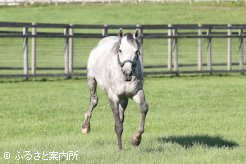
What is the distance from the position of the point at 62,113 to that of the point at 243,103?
4836 millimetres

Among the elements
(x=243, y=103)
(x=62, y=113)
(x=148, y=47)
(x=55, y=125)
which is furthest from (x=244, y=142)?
(x=148, y=47)

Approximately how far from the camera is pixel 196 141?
477 inches

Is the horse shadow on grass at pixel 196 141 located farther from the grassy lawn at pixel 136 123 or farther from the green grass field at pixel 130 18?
the green grass field at pixel 130 18

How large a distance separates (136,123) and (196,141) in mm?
3066

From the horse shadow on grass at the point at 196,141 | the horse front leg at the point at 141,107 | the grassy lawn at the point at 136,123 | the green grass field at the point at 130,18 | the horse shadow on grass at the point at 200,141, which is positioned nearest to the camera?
the grassy lawn at the point at 136,123

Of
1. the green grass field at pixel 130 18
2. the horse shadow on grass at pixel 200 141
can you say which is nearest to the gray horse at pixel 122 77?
the horse shadow on grass at pixel 200 141

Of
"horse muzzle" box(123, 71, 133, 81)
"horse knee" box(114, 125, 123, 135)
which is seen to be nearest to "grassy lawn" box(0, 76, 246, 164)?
"horse knee" box(114, 125, 123, 135)

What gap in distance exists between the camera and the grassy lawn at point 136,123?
1047 centimetres

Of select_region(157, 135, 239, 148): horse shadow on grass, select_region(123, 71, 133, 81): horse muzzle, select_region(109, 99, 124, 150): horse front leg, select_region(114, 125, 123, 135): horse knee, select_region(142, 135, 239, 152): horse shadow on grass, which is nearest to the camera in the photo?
select_region(123, 71, 133, 81): horse muzzle

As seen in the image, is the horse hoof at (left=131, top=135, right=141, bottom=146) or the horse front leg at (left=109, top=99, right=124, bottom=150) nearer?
the horse hoof at (left=131, top=135, right=141, bottom=146)

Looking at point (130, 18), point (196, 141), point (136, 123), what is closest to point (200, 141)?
point (196, 141)

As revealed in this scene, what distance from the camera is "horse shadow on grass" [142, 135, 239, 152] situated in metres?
11.5

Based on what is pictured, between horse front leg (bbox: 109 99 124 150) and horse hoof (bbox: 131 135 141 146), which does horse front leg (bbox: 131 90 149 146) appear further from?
horse front leg (bbox: 109 99 124 150)

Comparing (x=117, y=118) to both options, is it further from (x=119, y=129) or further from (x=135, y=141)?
(x=135, y=141)
